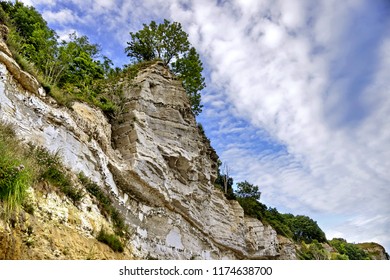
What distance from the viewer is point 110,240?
10469 mm

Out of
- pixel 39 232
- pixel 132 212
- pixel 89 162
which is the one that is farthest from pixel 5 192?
pixel 132 212

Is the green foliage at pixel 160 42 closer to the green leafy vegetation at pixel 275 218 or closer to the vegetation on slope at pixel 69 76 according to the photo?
the vegetation on slope at pixel 69 76

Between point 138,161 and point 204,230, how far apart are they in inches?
270

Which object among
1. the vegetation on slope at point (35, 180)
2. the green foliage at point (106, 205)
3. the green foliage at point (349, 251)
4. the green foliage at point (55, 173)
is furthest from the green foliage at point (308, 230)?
the green foliage at point (55, 173)

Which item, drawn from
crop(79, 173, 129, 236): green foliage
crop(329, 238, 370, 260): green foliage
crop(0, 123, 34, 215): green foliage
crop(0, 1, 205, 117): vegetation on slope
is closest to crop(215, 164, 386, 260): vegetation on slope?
crop(329, 238, 370, 260): green foliage

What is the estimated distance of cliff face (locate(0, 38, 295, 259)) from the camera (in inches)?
441

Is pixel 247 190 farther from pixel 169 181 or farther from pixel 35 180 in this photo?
pixel 35 180

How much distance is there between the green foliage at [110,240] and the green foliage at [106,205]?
126cm

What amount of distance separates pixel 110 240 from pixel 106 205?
2.05 m

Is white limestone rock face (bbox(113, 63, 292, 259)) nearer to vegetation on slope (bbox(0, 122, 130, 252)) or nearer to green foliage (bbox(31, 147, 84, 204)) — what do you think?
vegetation on slope (bbox(0, 122, 130, 252))

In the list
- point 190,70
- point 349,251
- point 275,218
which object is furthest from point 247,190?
point 349,251

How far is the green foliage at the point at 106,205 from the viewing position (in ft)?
39.0
